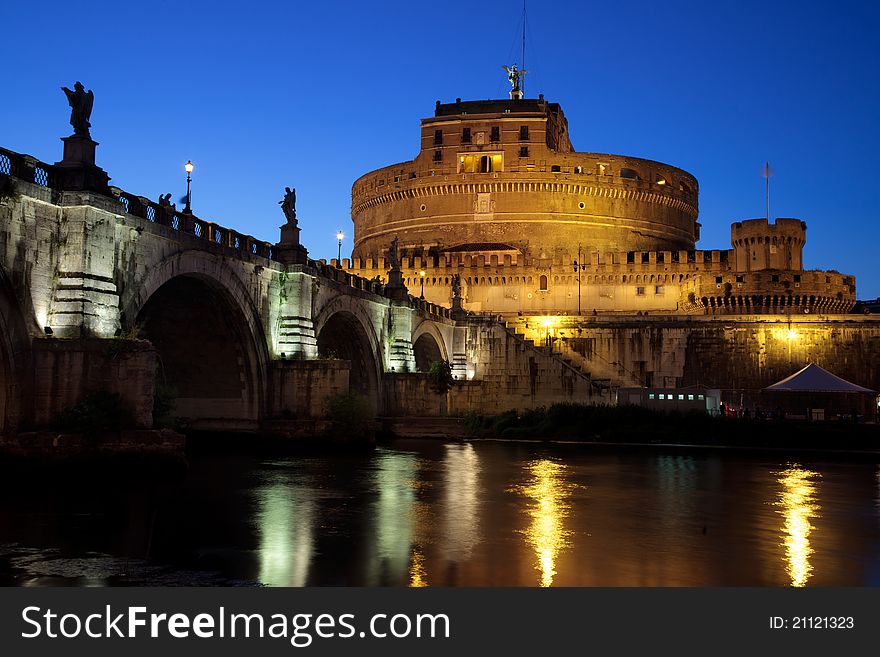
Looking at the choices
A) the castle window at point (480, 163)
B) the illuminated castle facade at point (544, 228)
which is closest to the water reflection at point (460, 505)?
the illuminated castle facade at point (544, 228)

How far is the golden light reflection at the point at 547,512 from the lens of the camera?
15.2 m

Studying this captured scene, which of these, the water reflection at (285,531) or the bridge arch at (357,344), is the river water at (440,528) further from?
the bridge arch at (357,344)

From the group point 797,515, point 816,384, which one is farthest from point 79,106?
point 816,384

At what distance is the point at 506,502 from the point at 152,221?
13.3 meters

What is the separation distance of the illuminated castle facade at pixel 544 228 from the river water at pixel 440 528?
49.5 metres

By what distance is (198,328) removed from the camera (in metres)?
34.6

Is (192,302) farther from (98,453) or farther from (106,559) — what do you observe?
(106,559)

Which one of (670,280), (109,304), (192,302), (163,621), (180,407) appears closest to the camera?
(163,621)

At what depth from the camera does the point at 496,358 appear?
60875mm

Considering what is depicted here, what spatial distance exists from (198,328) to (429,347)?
27.8 m

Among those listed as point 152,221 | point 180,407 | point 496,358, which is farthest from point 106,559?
point 496,358

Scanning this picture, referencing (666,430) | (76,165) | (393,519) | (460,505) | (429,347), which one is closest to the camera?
(393,519)

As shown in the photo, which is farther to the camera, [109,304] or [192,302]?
[192,302]

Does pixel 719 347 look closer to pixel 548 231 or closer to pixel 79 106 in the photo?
pixel 548 231
